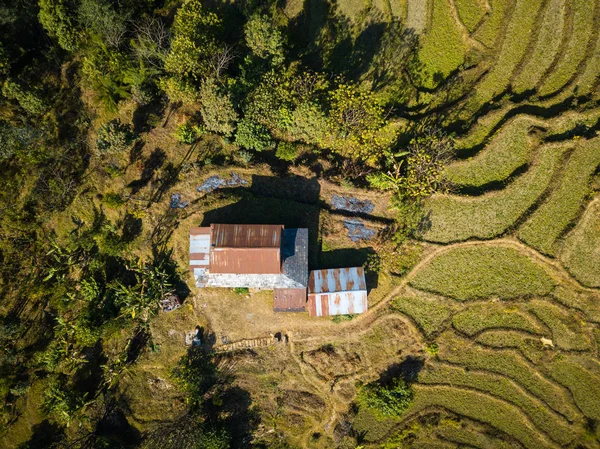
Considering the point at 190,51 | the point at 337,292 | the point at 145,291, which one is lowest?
the point at 145,291

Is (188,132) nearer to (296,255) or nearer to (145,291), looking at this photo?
(145,291)

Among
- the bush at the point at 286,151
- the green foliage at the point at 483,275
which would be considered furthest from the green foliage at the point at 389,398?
the bush at the point at 286,151

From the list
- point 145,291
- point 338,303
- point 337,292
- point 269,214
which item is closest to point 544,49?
point 337,292

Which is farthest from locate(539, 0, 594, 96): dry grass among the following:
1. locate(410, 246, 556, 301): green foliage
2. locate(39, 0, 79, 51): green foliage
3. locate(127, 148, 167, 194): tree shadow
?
locate(39, 0, 79, 51): green foliage

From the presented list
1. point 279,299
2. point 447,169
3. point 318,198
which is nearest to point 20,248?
point 279,299

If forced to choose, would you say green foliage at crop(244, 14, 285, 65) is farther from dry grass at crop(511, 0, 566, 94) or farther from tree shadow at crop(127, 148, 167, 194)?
dry grass at crop(511, 0, 566, 94)

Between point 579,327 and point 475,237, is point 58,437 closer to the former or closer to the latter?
point 475,237
